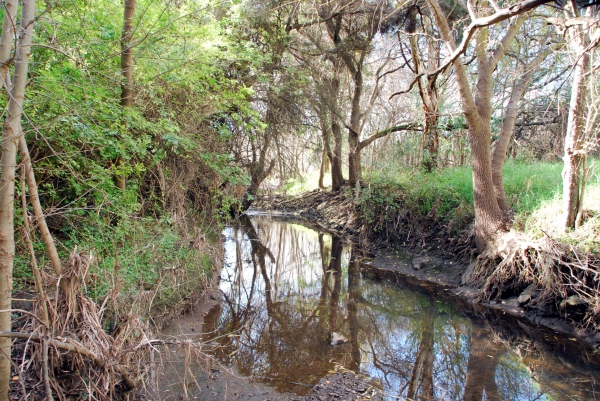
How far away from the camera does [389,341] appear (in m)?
6.21

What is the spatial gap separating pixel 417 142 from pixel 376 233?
3.74 meters

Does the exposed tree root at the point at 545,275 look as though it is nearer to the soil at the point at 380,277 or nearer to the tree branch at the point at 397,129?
the soil at the point at 380,277

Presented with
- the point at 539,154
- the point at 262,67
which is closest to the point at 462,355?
the point at 262,67

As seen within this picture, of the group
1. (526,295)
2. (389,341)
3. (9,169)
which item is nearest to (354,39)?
(526,295)

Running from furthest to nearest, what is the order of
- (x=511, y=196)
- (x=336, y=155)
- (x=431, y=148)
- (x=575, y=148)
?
1. (x=336, y=155)
2. (x=431, y=148)
3. (x=511, y=196)
4. (x=575, y=148)

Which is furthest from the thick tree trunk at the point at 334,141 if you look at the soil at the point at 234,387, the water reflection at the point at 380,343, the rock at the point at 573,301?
the soil at the point at 234,387

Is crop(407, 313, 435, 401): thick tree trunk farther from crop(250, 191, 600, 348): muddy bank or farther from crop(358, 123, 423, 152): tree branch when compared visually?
crop(358, 123, 423, 152): tree branch

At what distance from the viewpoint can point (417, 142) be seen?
542 inches

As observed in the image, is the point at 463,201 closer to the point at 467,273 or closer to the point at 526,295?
the point at 467,273

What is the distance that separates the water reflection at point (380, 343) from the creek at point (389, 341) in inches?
0.6

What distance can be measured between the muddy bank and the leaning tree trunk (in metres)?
7.30

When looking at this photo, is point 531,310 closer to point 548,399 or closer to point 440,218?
point 548,399

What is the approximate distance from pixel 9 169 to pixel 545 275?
7405 millimetres

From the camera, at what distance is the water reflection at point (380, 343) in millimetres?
4973
